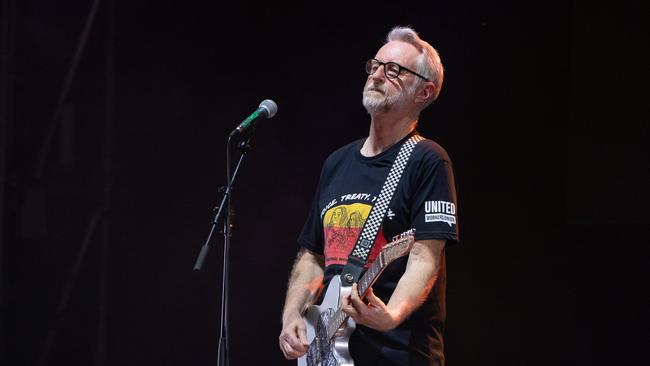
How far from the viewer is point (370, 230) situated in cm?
276

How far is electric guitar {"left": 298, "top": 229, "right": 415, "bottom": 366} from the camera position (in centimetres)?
252

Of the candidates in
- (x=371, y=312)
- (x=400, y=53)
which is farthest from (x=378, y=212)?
(x=400, y=53)

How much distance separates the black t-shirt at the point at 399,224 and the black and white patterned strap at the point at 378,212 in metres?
0.02

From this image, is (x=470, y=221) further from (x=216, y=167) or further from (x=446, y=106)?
(x=216, y=167)

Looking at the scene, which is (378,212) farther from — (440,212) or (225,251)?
(225,251)

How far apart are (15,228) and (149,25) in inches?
52.6

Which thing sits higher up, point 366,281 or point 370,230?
point 370,230

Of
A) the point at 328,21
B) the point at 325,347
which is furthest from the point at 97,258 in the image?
the point at 325,347

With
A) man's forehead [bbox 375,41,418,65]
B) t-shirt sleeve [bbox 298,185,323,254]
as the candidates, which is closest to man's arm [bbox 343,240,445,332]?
t-shirt sleeve [bbox 298,185,323,254]

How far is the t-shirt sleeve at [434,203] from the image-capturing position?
265 cm

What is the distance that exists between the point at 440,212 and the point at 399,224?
0.16m

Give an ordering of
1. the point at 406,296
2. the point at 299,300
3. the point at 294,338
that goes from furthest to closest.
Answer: the point at 299,300 → the point at 294,338 → the point at 406,296

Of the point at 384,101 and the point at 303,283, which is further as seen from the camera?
the point at 303,283

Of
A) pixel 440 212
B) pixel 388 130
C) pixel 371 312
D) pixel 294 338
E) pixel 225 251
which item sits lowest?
pixel 294 338
